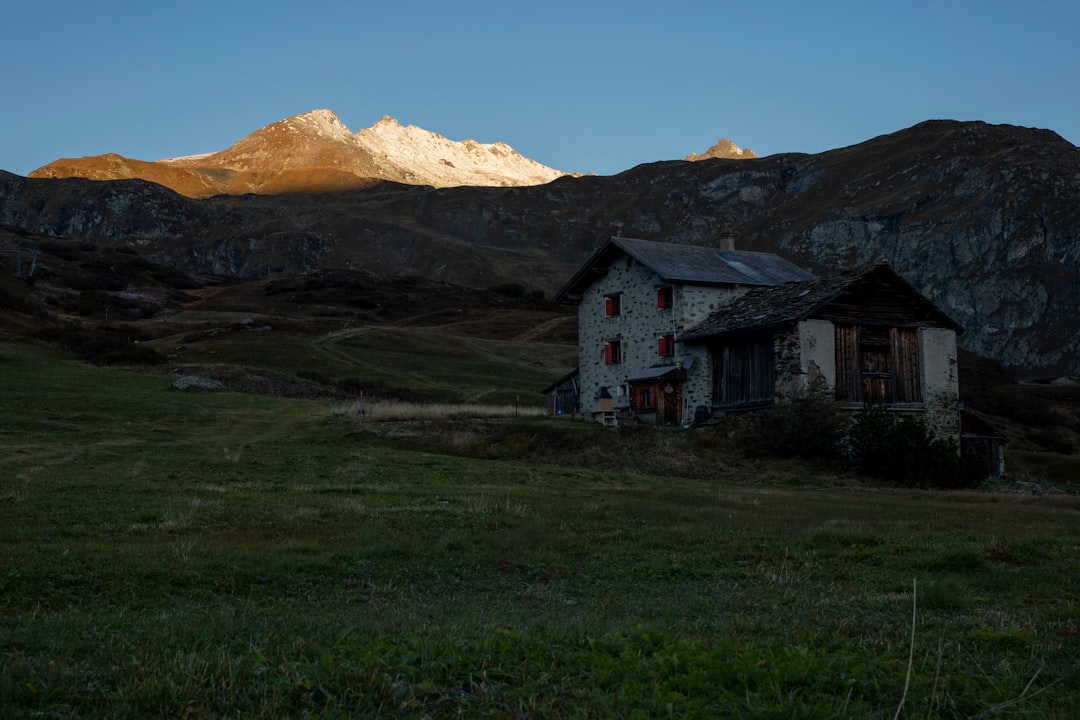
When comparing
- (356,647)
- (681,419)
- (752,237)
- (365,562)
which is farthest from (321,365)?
(752,237)

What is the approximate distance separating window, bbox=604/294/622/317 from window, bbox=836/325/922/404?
1272cm

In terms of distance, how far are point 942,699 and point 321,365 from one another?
62.3 m

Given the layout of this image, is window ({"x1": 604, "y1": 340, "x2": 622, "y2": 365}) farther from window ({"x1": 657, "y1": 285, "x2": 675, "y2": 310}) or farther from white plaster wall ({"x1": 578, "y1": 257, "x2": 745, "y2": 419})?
window ({"x1": 657, "y1": 285, "x2": 675, "y2": 310})

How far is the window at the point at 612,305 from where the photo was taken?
49156 mm

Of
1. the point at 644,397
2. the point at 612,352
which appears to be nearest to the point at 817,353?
the point at 644,397

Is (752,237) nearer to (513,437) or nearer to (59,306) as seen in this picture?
(59,306)

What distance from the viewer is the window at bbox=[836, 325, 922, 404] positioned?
130ft

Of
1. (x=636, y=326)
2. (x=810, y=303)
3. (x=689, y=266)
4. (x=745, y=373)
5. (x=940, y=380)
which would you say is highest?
(x=689, y=266)

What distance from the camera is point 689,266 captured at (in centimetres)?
4694

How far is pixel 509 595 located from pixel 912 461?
25.3 meters

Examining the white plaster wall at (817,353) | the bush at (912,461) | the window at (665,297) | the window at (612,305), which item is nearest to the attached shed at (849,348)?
the white plaster wall at (817,353)

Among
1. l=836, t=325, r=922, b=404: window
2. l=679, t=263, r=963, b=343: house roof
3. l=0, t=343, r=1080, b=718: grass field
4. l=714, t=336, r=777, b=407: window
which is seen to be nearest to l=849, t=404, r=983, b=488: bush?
l=0, t=343, r=1080, b=718: grass field

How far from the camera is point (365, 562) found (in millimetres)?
12641

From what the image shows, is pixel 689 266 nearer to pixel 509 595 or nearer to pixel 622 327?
pixel 622 327
